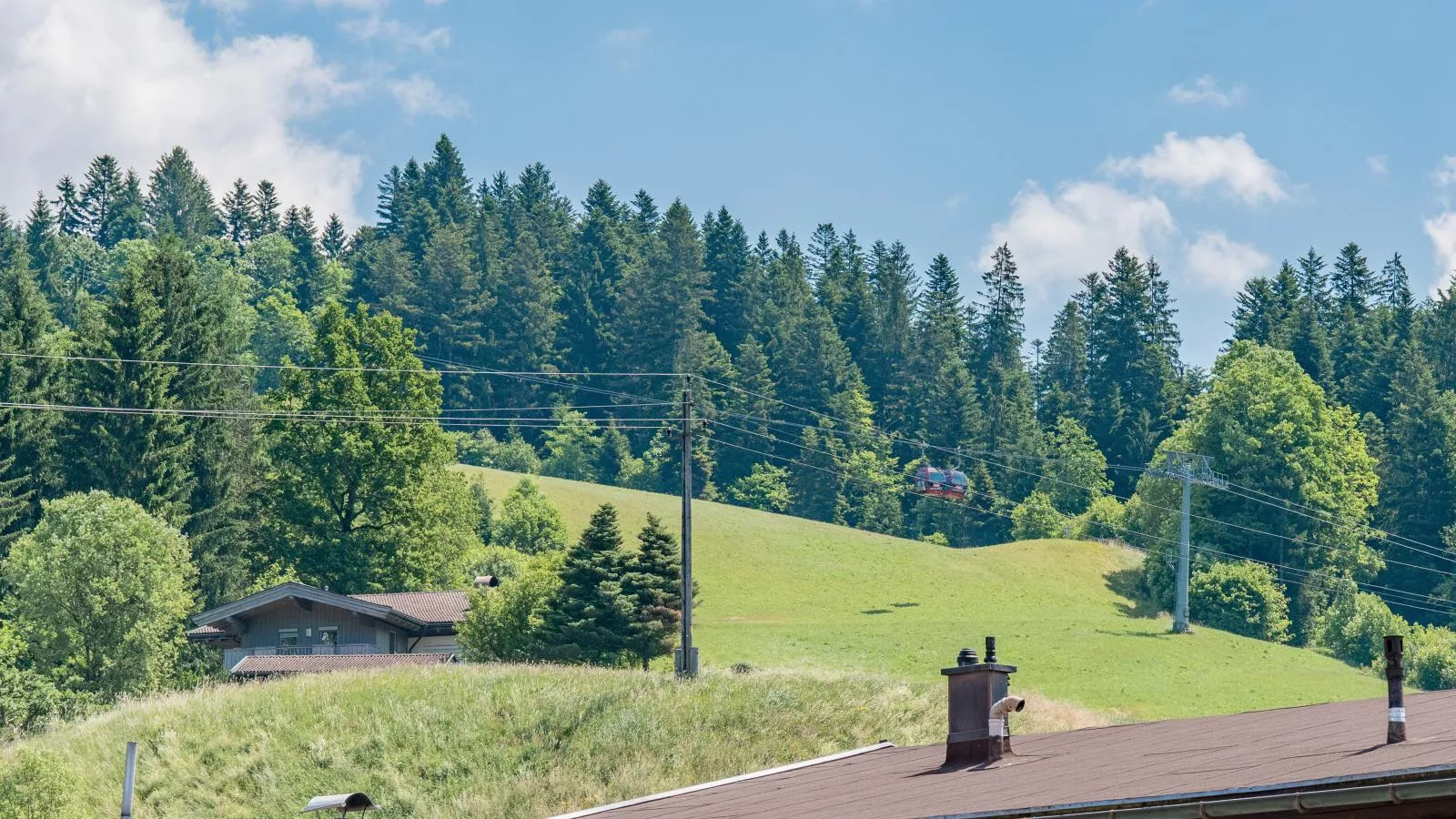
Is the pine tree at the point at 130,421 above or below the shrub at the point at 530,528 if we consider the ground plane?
above

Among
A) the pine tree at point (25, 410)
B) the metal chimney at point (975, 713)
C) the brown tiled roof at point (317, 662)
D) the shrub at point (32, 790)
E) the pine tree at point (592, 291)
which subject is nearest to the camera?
the metal chimney at point (975, 713)

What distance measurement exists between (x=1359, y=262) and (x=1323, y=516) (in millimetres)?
69372

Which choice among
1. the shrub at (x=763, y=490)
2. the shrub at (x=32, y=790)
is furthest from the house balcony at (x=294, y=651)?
the shrub at (x=763, y=490)

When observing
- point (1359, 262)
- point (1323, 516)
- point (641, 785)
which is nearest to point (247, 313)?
point (1323, 516)

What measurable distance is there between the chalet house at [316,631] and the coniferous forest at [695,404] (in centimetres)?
300

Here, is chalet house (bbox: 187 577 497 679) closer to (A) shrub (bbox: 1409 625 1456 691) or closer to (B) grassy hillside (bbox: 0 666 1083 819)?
(B) grassy hillside (bbox: 0 666 1083 819)

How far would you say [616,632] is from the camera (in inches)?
2441

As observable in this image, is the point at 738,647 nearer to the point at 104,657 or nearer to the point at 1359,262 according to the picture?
the point at 104,657

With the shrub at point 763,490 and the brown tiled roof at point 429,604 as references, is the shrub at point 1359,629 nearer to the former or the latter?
the brown tiled roof at point 429,604

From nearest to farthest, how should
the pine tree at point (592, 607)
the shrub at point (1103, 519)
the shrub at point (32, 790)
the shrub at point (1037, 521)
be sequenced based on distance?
1. the shrub at point (32, 790)
2. the pine tree at point (592, 607)
3. the shrub at point (1103, 519)
4. the shrub at point (1037, 521)

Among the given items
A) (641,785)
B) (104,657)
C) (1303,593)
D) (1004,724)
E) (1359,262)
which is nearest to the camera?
(1004,724)

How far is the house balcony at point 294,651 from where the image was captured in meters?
62.8

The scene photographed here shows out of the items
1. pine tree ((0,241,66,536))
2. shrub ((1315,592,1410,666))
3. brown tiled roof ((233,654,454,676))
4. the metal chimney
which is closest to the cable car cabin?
shrub ((1315,592,1410,666))

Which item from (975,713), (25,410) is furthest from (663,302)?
(975,713)
